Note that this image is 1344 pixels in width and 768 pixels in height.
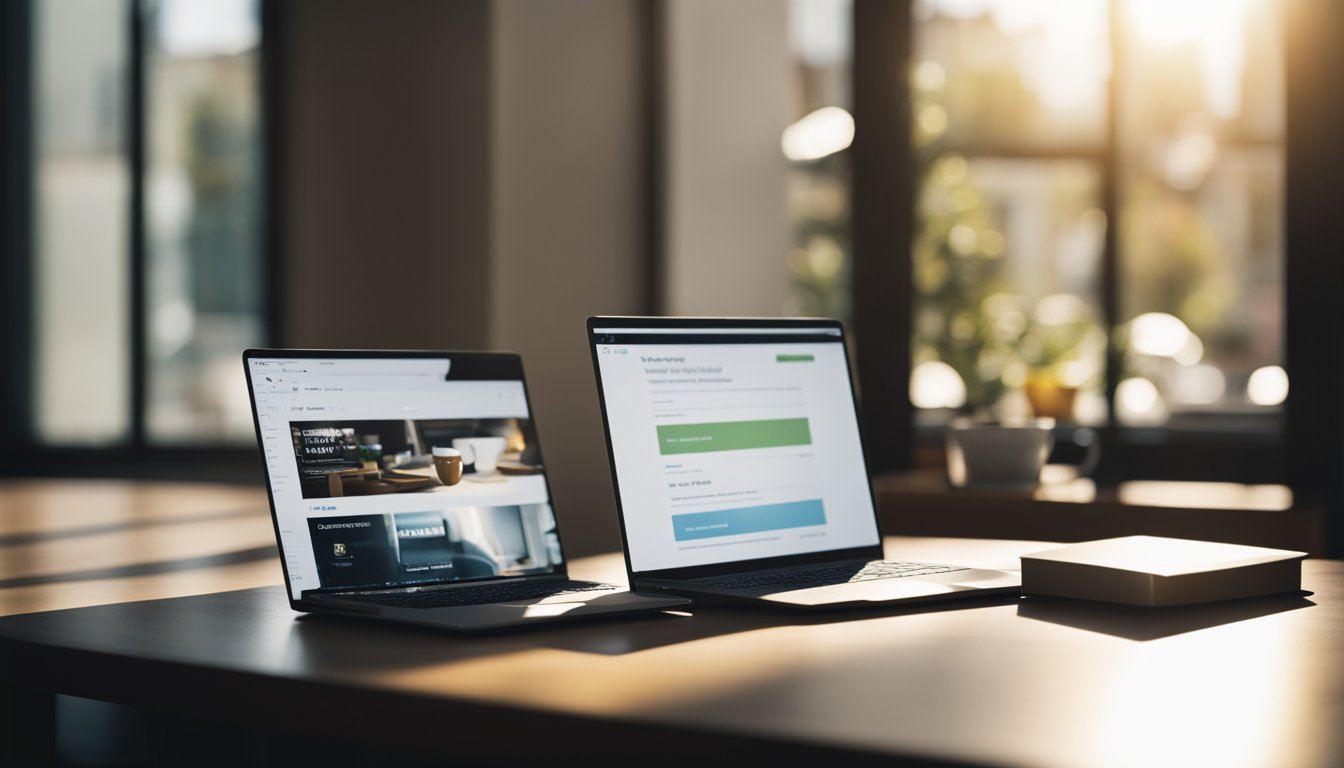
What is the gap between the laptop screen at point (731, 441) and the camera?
3.78 feet

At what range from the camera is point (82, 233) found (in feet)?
12.7

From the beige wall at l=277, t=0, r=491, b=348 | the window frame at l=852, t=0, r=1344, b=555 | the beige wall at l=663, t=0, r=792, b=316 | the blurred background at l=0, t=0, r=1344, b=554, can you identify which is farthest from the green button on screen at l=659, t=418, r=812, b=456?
the beige wall at l=663, t=0, r=792, b=316

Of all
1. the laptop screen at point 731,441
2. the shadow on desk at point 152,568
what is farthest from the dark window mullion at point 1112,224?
the shadow on desk at point 152,568

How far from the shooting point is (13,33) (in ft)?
13.0

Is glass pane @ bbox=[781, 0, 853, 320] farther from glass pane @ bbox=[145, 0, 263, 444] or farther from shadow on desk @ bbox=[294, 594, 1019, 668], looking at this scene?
shadow on desk @ bbox=[294, 594, 1019, 668]

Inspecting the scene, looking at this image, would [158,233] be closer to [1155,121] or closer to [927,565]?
[927,565]

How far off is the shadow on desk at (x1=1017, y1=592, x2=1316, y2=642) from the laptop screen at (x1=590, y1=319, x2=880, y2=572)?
0.78 feet

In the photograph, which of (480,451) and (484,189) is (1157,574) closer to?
(480,451)

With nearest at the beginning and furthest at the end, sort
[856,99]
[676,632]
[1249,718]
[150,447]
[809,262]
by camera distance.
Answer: [1249,718]
[676,632]
[856,99]
[150,447]
[809,262]

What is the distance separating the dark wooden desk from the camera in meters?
0.69

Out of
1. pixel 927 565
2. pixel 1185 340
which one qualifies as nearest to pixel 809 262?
pixel 1185 340

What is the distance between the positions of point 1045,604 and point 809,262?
14.9 feet

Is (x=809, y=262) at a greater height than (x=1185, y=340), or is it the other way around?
(x=809, y=262)

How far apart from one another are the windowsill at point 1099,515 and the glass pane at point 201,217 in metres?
2.13
